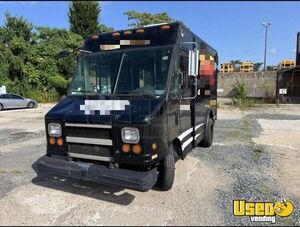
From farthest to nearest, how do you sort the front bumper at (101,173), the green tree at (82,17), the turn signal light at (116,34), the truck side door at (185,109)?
the green tree at (82,17), the turn signal light at (116,34), the truck side door at (185,109), the front bumper at (101,173)

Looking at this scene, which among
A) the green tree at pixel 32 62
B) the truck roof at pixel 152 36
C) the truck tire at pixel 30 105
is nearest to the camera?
the truck roof at pixel 152 36

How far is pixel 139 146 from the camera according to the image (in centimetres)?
382

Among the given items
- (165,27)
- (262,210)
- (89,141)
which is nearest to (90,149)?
(89,141)

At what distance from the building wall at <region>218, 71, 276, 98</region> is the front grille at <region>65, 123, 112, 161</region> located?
1018 inches

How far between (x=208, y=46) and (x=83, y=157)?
4779 mm

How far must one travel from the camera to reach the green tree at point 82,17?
37531mm

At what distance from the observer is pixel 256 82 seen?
1196 inches

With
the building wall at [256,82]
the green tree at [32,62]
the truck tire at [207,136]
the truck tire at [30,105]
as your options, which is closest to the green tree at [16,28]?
the green tree at [32,62]

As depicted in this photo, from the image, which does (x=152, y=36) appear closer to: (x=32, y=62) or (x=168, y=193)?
(x=168, y=193)

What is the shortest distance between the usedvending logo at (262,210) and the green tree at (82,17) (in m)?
36.7

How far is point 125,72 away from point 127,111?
0.92 metres

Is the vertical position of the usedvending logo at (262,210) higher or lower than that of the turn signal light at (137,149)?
lower

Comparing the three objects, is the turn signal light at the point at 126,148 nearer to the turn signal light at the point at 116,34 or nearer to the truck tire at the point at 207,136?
the turn signal light at the point at 116,34

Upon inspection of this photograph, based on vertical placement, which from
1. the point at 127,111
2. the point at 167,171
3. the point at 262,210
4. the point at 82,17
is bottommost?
the point at 262,210
